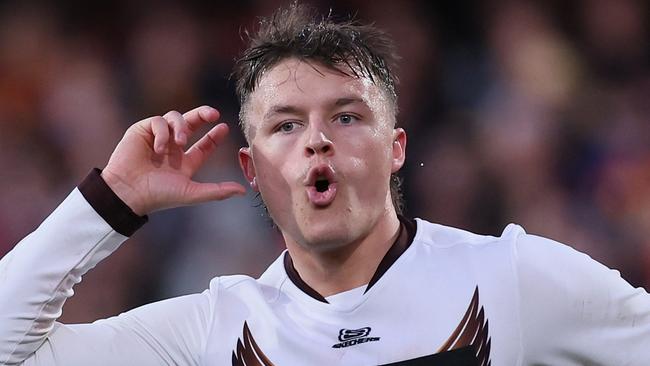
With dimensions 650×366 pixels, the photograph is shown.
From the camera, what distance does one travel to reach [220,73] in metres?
4.45

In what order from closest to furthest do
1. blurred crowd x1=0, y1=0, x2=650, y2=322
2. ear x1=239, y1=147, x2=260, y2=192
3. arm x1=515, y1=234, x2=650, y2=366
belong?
1. arm x1=515, y1=234, x2=650, y2=366
2. ear x1=239, y1=147, x2=260, y2=192
3. blurred crowd x1=0, y1=0, x2=650, y2=322

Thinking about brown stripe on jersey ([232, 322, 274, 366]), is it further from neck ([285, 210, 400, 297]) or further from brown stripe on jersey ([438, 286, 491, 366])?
brown stripe on jersey ([438, 286, 491, 366])

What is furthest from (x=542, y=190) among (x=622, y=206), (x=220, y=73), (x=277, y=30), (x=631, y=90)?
(x=277, y=30)

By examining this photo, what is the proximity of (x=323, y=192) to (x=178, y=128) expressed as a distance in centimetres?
36

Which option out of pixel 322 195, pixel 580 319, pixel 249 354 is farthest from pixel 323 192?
pixel 580 319

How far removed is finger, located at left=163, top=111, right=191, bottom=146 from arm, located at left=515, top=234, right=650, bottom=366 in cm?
83

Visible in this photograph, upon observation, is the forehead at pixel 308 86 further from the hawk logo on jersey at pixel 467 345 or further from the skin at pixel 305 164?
the hawk logo on jersey at pixel 467 345

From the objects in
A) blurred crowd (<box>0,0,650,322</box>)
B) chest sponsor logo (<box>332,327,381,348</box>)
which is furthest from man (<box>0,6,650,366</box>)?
blurred crowd (<box>0,0,650,322</box>)

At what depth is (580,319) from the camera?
218 centimetres

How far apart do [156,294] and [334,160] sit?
2012mm

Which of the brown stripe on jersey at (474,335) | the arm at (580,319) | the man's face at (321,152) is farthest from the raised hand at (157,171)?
the arm at (580,319)

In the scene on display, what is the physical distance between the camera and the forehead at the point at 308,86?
234 centimetres

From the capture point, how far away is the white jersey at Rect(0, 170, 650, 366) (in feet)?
7.18

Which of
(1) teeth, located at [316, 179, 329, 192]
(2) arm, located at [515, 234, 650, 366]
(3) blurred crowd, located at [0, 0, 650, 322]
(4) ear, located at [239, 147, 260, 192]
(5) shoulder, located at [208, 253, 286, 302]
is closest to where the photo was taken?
(2) arm, located at [515, 234, 650, 366]
